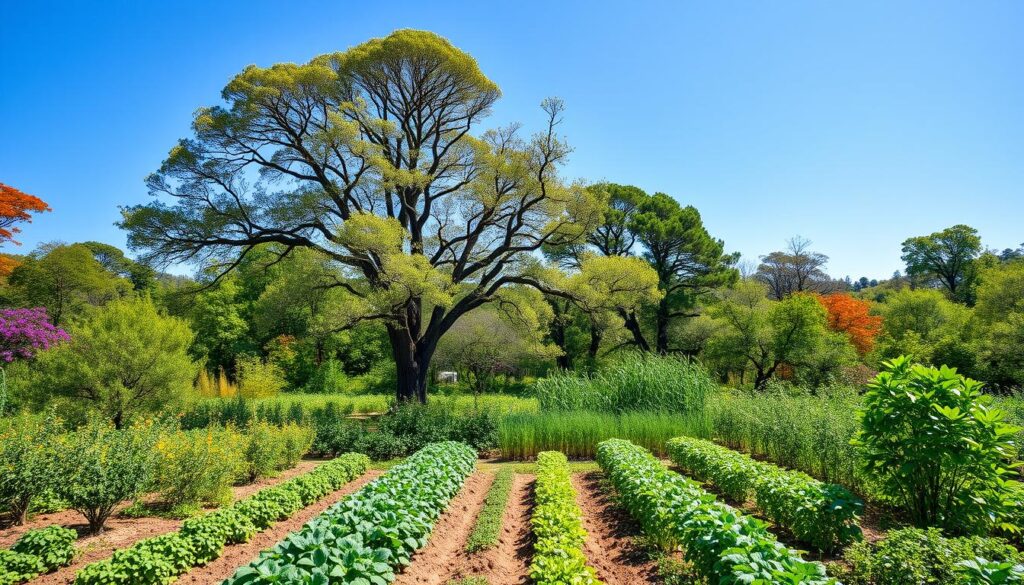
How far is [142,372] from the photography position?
12.1m

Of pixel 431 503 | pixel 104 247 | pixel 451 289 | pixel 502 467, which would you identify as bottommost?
pixel 502 467

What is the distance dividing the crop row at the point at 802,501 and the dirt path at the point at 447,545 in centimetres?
350

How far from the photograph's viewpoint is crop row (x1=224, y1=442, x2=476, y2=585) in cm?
354

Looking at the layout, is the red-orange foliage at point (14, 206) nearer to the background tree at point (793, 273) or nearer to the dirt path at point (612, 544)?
the dirt path at point (612, 544)

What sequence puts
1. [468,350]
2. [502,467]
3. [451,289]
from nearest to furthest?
[502,467], [451,289], [468,350]

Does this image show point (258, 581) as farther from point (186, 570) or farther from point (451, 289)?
point (451, 289)

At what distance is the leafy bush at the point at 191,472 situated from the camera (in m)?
6.83

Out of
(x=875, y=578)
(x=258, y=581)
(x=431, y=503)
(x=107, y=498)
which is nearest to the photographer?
(x=258, y=581)

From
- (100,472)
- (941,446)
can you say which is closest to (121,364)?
(100,472)

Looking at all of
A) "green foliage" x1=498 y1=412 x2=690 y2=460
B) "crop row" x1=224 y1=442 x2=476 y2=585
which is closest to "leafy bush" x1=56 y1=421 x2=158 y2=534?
"crop row" x1=224 y1=442 x2=476 y2=585

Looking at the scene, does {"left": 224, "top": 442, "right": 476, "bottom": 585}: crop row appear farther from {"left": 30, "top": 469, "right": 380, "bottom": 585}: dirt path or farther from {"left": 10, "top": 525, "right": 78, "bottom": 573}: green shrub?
{"left": 10, "top": 525, "right": 78, "bottom": 573}: green shrub

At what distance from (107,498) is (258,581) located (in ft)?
12.8

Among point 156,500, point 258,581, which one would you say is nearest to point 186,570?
point 258,581

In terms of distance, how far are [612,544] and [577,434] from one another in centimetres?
655
